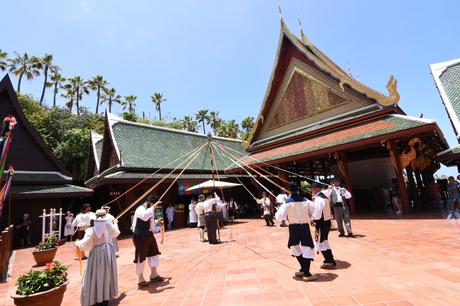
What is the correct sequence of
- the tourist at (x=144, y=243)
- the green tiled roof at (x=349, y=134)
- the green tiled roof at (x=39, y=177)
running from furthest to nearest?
1. the green tiled roof at (x=39, y=177)
2. the green tiled roof at (x=349, y=134)
3. the tourist at (x=144, y=243)

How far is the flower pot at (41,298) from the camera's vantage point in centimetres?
355

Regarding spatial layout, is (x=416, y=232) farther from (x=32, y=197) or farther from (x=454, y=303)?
(x=32, y=197)

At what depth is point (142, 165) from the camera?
51.2 feet

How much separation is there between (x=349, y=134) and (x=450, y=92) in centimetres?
543

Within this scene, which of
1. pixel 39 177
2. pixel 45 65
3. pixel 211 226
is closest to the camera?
pixel 211 226

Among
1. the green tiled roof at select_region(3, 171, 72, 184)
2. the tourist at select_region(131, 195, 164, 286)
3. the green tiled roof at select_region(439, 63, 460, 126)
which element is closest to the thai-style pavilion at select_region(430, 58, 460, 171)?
the green tiled roof at select_region(439, 63, 460, 126)

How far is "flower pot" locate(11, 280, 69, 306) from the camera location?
11.6 feet

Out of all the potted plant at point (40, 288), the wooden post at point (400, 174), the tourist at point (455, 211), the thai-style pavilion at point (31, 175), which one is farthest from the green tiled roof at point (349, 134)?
the thai-style pavilion at point (31, 175)

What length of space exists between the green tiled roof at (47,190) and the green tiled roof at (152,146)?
2.72m

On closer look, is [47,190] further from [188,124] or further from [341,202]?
[188,124]

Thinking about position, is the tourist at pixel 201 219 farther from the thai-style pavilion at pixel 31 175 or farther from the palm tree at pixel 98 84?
the palm tree at pixel 98 84

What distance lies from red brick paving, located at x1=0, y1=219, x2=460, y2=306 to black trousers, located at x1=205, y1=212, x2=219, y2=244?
97cm

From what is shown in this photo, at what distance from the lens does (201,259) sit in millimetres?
6793

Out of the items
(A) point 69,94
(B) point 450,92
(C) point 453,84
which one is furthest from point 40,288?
(A) point 69,94
